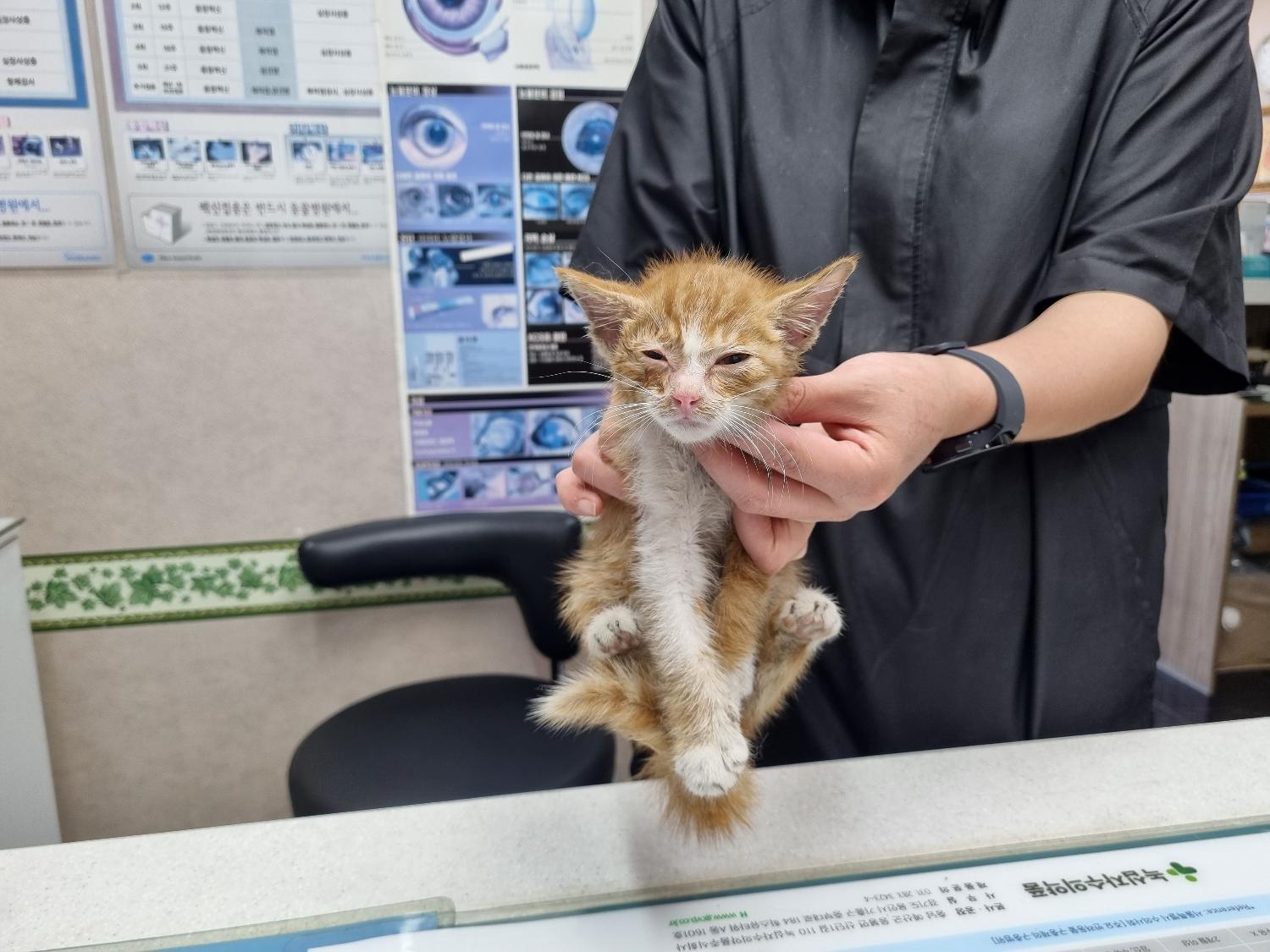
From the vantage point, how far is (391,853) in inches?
27.8

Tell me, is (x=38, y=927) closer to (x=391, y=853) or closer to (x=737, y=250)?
(x=391, y=853)

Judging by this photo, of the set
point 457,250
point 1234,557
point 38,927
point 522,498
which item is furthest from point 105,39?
point 1234,557

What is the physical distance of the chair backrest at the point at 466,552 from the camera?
1543 mm

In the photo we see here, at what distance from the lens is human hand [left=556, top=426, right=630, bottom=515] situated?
2.38ft

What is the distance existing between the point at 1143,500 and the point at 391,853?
0.90 meters

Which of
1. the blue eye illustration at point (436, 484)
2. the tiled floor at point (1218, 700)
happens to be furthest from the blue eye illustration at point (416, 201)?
the tiled floor at point (1218, 700)

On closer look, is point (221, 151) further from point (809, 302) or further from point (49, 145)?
point (809, 302)

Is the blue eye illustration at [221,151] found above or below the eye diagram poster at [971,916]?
above

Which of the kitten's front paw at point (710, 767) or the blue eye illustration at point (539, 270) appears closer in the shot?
the kitten's front paw at point (710, 767)

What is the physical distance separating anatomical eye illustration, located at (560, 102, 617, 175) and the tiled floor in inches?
89.6

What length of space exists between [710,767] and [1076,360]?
1.66ft

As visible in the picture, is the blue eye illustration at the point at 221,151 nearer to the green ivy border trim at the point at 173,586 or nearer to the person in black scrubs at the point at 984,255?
the green ivy border trim at the point at 173,586

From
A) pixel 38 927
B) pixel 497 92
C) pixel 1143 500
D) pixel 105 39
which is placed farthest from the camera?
pixel 497 92

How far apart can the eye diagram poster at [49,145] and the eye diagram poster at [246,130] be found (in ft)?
0.16
